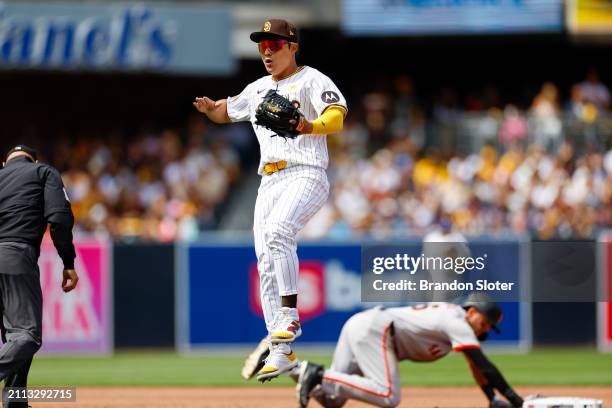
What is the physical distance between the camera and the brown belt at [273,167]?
26.8 feet

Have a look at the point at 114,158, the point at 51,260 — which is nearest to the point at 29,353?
the point at 51,260

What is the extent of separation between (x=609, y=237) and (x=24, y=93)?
42.0 ft

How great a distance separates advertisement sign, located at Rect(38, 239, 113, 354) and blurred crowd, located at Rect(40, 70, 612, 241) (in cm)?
182

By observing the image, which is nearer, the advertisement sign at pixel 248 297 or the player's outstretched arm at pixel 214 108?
the player's outstretched arm at pixel 214 108

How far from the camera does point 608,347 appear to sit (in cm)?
1672

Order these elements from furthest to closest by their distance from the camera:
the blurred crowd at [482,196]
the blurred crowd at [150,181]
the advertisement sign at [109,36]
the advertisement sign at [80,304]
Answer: the advertisement sign at [109,36] → the blurred crowd at [150,181] → the blurred crowd at [482,196] → the advertisement sign at [80,304]

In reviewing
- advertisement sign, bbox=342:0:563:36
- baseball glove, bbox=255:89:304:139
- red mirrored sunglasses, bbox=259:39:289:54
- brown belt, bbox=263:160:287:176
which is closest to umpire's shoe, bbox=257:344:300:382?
brown belt, bbox=263:160:287:176

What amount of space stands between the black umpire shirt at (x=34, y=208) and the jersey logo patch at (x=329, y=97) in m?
1.88

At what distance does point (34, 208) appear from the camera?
8203 mm

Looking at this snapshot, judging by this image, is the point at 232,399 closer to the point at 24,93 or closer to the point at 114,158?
the point at 114,158

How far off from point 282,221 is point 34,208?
5.60 ft

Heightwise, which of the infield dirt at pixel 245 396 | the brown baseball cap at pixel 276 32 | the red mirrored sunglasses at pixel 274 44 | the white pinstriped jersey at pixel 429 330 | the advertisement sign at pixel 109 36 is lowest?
the infield dirt at pixel 245 396

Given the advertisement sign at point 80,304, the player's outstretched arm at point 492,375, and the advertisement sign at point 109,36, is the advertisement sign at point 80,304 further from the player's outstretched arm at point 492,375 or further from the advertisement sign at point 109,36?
the player's outstretched arm at point 492,375

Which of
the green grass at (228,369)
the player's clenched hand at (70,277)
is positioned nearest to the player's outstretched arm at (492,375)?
the player's clenched hand at (70,277)
